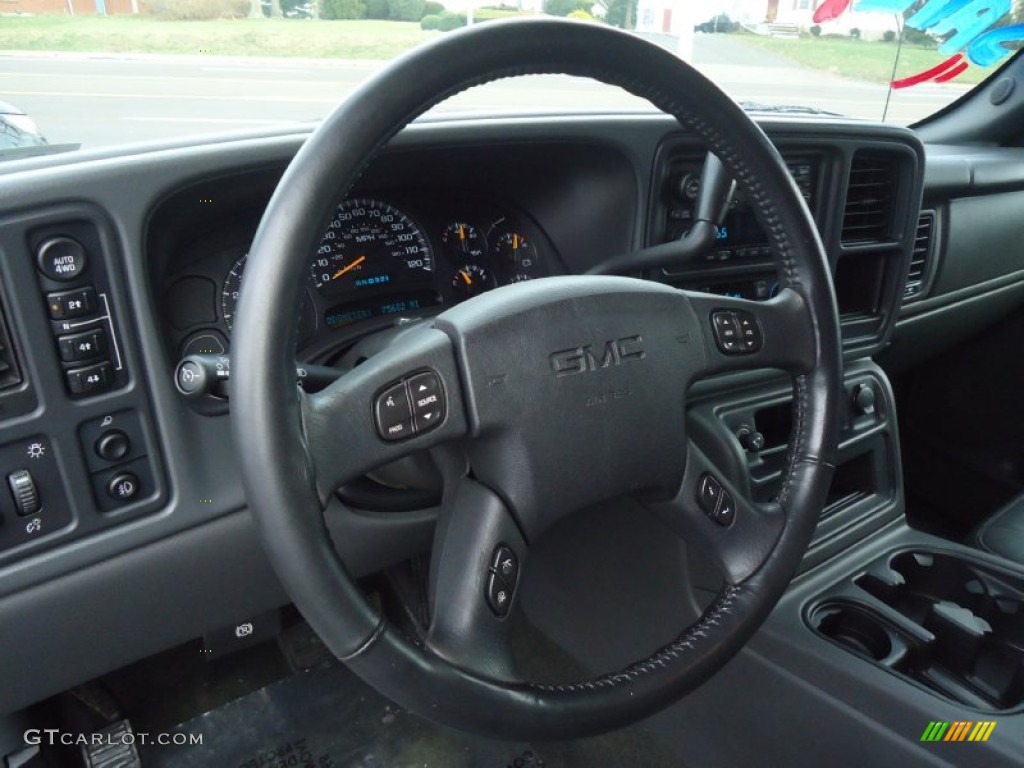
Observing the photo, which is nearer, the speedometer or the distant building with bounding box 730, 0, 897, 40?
the speedometer

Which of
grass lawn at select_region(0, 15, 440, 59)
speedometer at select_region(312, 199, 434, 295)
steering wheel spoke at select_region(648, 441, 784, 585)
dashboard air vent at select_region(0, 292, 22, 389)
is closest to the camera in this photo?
dashboard air vent at select_region(0, 292, 22, 389)

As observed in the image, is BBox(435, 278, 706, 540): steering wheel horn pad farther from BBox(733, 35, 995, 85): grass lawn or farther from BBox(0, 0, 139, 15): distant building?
BBox(733, 35, 995, 85): grass lawn

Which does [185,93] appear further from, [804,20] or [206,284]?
[804,20]

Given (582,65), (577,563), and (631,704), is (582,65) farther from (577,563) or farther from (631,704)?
(577,563)

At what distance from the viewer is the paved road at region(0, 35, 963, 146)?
1158mm

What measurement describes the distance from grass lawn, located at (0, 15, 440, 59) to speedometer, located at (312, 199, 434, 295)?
0.24 m

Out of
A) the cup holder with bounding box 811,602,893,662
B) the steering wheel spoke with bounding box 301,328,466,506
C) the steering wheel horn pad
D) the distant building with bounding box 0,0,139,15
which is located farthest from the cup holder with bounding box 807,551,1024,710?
the distant building with bounding box 0,0,139,15

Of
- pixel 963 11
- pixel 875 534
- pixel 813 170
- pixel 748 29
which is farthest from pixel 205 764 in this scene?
pixel 963 11

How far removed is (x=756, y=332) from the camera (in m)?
1.06

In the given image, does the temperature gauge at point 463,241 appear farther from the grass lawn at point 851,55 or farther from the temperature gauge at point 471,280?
the grass lawn at point 851,55

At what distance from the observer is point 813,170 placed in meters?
1.71

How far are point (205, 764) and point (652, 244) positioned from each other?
4.26ft

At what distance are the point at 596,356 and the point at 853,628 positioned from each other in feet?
2.98

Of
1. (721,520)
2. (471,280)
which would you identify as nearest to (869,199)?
(471,280)
